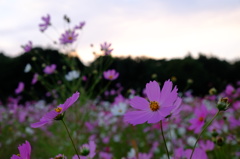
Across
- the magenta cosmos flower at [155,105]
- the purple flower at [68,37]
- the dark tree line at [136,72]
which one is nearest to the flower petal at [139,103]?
the magenta cosmos flower at [155,105]

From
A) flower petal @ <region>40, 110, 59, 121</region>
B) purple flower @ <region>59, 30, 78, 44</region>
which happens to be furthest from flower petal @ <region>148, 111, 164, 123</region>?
purple flower @ <region>59, 30, 78, 44</region>

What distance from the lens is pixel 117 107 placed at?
2127 mm

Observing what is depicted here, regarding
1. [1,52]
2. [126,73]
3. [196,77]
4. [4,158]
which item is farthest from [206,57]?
[4,158]

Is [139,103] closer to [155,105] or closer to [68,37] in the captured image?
[155,105]

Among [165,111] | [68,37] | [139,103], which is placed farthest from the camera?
[68,37]

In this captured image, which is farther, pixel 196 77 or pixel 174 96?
pixel 196 77

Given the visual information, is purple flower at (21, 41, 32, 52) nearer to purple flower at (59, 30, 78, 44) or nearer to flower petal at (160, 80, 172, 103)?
purple flower at (59, 30, 78, 44)

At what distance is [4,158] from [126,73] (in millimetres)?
4795

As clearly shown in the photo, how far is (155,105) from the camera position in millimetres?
587

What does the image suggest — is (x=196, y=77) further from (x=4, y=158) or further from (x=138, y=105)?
(x=138, y=105)

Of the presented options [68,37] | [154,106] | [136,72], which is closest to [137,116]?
[154,106]

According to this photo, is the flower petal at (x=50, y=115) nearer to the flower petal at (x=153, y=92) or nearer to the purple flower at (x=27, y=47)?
the flower petal at (x=153, y=92)

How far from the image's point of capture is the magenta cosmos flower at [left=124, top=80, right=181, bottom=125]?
0.56 metres

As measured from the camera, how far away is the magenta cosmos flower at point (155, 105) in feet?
1.83
